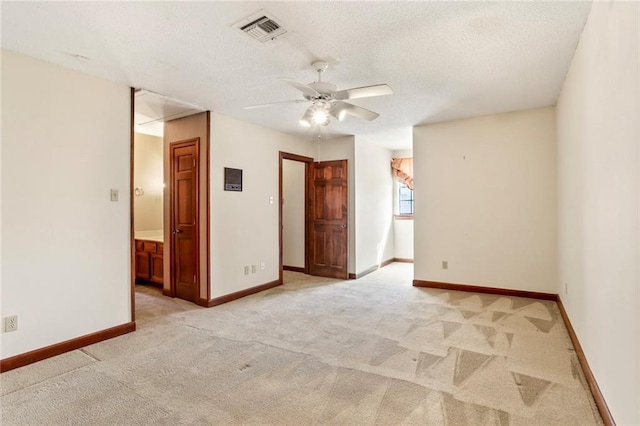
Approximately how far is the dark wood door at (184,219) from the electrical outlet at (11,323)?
189cm

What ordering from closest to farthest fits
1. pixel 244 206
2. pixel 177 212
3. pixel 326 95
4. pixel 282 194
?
pixel 326 95 → pixel 177 212 → pixel 244 206 → pixel 282 194

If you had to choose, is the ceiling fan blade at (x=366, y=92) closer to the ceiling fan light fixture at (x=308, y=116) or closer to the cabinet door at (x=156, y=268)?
the ceiling fan light fixture at (x=308, y=116)

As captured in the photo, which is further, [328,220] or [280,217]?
[328,220]

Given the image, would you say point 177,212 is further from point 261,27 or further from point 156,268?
point 261,27

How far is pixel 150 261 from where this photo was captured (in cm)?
524

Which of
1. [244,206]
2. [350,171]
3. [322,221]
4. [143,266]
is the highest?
[350,171]

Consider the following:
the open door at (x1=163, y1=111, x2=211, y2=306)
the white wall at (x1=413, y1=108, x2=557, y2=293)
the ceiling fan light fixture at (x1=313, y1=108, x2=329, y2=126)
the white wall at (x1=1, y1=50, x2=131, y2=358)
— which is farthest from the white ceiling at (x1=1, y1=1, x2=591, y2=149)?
the white wall at (x1=413, y1=108, x2=557, y2=293)

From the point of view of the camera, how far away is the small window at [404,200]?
295 inches

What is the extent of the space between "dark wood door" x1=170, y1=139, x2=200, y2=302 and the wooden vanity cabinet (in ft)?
1.61

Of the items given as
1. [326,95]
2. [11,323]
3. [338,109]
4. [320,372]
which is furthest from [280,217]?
[11,323]

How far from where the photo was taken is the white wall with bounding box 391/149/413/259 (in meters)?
7.30

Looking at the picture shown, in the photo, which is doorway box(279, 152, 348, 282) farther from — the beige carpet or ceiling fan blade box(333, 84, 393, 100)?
ceiling fan blade box(333, 84, 393, 100)

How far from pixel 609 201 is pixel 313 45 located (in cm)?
216

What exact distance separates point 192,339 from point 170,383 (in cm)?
83
